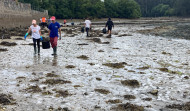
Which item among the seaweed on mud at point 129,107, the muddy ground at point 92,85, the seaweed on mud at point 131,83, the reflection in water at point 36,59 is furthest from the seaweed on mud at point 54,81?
the reflection in water at point 36,59

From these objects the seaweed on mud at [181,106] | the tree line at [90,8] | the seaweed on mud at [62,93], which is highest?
the tree line at [90,8]

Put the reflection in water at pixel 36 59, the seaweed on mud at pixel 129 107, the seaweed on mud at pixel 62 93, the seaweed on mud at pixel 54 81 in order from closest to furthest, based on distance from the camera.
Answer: the seaweed on mud at pixel 129 107 → the seaweed on mud at pixel 62 93 → the seaweed on mud at pixel 54 81 → the reflection in water at pixel 36 59

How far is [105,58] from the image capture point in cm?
1388

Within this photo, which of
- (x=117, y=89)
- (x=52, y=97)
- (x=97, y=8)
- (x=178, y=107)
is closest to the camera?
(x=178, y=107)

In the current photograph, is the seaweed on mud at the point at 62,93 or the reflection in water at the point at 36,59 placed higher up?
the reflection in water at the point at 36,59

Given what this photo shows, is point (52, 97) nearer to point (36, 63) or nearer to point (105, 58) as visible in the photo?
point (36, 63)

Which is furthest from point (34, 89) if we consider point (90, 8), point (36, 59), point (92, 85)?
point (90, 8)

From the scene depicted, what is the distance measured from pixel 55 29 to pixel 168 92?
27.9ft

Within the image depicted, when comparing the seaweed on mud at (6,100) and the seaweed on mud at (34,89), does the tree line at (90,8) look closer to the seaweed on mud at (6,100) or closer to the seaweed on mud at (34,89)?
the seaweed on mud at (34,89)

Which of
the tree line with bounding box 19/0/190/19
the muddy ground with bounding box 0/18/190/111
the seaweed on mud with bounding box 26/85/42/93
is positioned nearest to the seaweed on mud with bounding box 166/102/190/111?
the muddy ground with bounding box 0/18/190/111

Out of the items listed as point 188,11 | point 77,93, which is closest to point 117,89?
point 77,93

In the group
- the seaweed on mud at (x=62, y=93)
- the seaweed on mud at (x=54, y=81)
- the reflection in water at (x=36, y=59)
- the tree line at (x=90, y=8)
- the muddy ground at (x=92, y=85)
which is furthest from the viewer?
the tree line at (x=90, y=8)

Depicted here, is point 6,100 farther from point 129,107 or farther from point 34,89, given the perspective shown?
point 129,107

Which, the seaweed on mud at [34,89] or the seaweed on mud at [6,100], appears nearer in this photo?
the seaweed on mud at [6,100]
